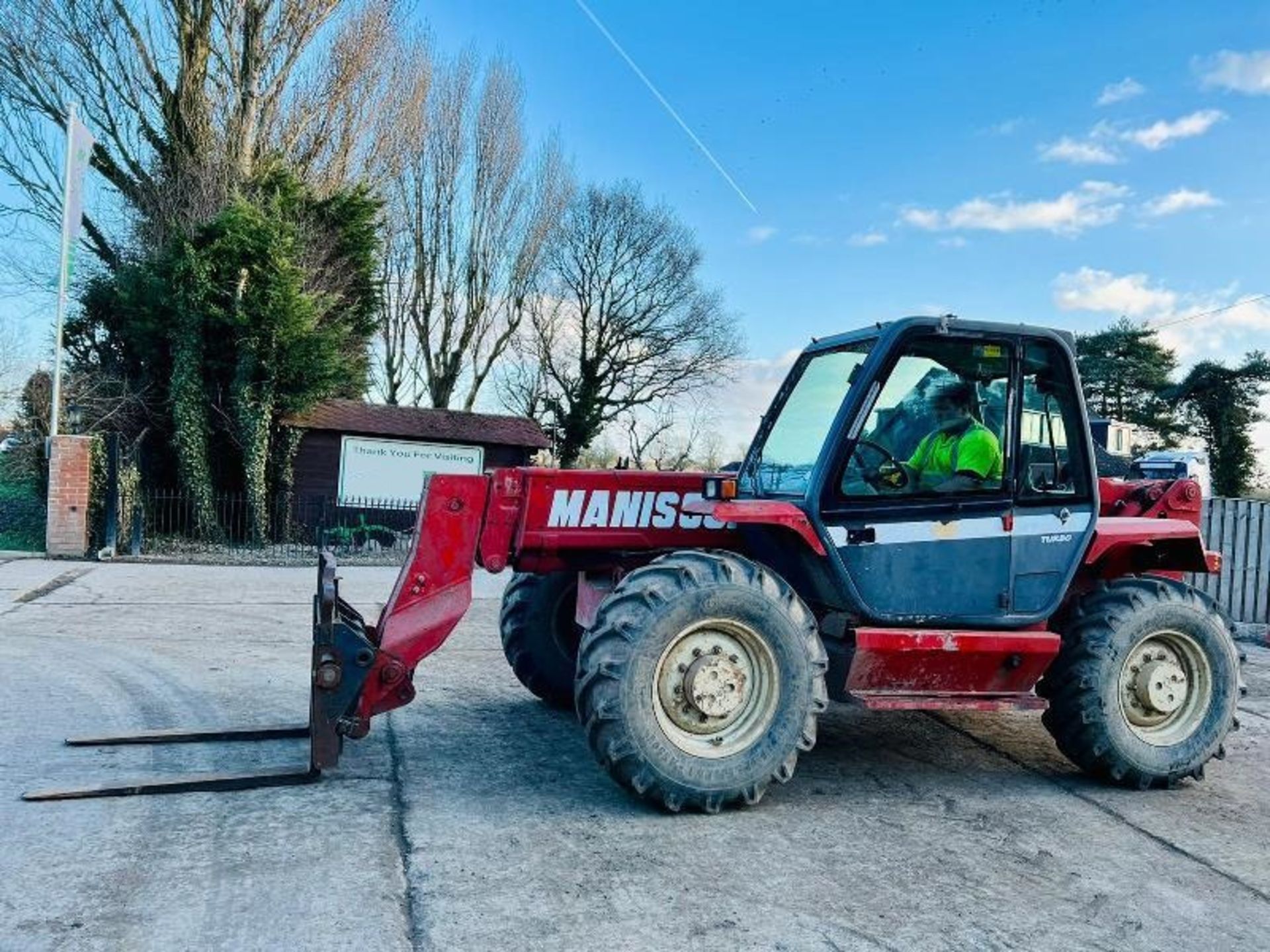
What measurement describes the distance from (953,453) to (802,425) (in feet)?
2.52

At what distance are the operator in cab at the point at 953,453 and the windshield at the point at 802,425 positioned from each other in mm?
450

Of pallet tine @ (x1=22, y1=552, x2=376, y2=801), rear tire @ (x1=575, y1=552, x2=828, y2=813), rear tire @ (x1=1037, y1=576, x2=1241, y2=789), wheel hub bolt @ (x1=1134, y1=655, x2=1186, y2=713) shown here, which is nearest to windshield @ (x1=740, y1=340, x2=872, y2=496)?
rear tire @ (x1=575, y1=552, x2=828, y2=813)

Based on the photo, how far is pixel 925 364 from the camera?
499 cm

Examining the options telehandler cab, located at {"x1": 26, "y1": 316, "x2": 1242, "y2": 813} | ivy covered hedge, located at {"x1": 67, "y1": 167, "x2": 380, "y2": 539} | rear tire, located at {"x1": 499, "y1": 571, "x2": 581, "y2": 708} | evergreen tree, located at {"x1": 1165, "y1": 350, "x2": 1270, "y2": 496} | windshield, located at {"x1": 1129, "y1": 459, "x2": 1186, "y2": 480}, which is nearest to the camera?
telehandler cab, located at {"x1": 26, "y1": 316, "x2": 1242, "y2": 813}

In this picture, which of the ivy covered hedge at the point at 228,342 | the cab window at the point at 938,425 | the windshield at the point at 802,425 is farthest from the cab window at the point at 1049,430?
the ivy covered hedge at the point at 228,342

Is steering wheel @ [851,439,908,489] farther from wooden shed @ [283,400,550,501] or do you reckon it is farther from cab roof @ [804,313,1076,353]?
wooden shed @ [283,400,550,501]

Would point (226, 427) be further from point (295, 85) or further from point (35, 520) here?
point (295, 85)

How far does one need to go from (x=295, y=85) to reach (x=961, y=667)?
66.5 feet

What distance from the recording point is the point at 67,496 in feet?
46.5

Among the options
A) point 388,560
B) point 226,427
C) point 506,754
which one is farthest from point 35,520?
point 506,754

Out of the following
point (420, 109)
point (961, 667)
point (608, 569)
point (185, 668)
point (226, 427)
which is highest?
point (420, 109)

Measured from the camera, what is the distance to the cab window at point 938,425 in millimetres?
4867

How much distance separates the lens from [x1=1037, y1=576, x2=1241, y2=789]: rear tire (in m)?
4.98

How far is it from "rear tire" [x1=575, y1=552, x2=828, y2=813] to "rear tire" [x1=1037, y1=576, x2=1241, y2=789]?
1450mm
